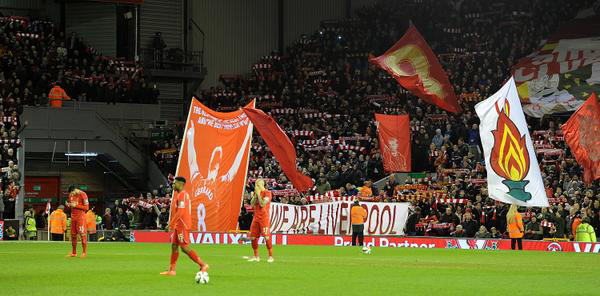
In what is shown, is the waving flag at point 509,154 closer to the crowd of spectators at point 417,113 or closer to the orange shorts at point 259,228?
the crowd of spectators at point 417,113

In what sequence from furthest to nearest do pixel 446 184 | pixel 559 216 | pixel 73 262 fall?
pixel 446 184
pixel 559 216
pixel 73 262

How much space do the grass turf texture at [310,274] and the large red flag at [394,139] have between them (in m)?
11.0

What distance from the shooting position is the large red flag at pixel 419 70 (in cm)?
3884

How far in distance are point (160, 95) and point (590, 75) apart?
81.8 feet

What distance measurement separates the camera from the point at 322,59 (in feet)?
202

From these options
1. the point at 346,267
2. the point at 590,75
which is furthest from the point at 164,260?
the point at 590,75

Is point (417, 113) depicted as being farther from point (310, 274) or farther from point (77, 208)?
point (310, 274)

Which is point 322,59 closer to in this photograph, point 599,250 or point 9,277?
point 599,250

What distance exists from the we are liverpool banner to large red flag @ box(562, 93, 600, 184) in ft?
34.1

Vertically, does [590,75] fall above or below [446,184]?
above

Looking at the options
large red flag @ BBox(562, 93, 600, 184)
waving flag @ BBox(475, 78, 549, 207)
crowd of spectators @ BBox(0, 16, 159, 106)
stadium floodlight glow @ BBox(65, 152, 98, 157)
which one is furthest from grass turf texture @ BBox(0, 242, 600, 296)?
crowd of spectators @ BBox(0, 16, 159, 106)

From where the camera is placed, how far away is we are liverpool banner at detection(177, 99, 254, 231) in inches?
1394

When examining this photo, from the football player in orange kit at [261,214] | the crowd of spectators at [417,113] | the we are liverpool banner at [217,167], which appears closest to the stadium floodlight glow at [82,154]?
the crowd of spectators at [417,113]

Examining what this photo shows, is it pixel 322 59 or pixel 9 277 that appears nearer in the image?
pixel 9 277
